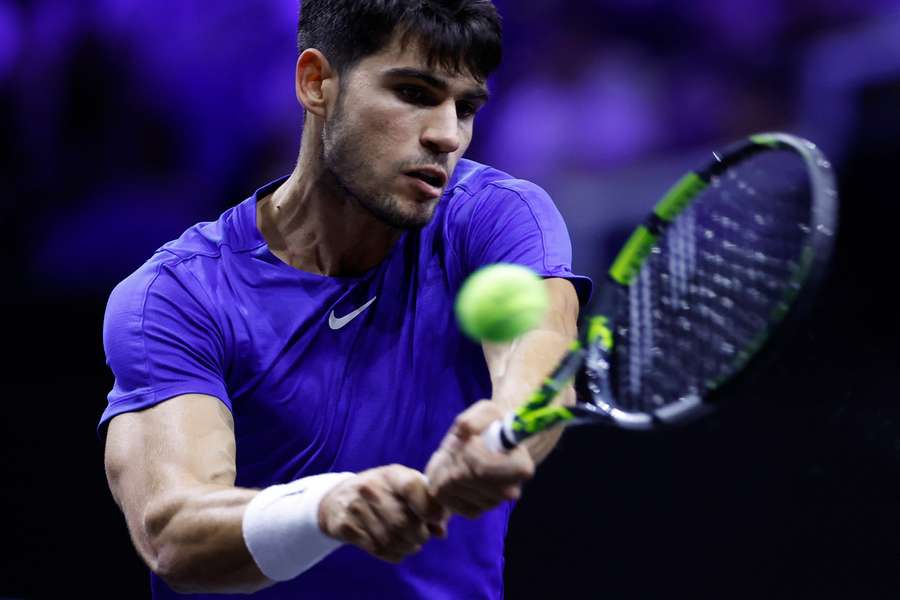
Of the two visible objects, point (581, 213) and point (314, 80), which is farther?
point (581, 213)

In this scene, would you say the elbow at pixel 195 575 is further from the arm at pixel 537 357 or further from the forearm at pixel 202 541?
the arm at pixel 537 357

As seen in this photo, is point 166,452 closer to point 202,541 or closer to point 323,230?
point 202,541

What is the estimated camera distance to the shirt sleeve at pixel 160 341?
7.88ft

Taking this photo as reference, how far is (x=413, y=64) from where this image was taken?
8.15ft

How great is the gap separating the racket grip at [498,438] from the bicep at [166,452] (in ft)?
1.96

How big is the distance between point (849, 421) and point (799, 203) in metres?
1.18

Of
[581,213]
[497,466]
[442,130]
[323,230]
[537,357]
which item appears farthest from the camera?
[581,213]

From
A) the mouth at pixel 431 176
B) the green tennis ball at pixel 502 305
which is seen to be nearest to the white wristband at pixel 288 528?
the green tennis ball at pixel 502 305

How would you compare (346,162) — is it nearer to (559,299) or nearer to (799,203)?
(559,299)

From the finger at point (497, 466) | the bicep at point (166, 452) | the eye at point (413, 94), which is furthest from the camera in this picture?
the eye at point (413, 94)

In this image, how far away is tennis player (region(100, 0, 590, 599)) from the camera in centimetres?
240

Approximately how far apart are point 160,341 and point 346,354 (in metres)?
0.36

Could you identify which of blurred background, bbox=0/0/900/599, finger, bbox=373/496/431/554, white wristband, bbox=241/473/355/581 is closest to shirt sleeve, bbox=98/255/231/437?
white wristband, bbox=241/473/355/581

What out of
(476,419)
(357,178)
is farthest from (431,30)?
(476,419)
